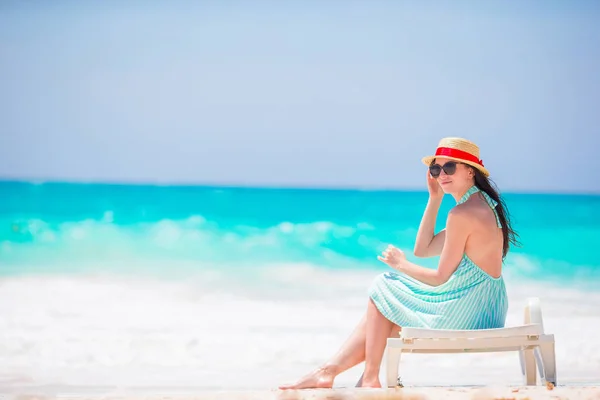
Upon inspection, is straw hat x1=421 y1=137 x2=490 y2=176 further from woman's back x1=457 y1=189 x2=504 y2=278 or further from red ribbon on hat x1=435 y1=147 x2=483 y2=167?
woman's back x1=457 y1=189 x2=504 y2=278

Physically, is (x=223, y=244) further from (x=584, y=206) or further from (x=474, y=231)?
(x=584, y=206)

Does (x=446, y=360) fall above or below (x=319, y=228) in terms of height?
below

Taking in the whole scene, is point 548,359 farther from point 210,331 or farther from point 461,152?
point 210,331

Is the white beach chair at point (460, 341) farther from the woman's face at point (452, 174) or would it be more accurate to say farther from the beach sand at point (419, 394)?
the woman's face at point (452, 174)

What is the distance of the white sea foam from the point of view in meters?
4.05

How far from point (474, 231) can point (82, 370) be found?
2317 mm

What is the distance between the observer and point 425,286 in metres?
2.75

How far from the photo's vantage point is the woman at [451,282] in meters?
2.64

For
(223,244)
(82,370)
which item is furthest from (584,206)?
(82,370)

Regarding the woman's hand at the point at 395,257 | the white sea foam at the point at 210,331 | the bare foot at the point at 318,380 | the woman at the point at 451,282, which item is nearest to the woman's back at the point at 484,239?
the woman at the point at 451,282

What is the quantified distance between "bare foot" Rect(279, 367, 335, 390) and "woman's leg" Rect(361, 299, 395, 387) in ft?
0.40

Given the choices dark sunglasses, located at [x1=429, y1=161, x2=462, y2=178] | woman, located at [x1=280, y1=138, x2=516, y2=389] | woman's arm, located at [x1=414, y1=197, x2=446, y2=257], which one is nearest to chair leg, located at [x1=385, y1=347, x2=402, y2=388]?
woman, located at [x1=280, y1=138, x2=516, y2=389]

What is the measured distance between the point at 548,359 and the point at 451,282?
0.38 meters

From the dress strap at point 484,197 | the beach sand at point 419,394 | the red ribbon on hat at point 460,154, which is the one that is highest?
the red ribbon on hat at point 460,154
